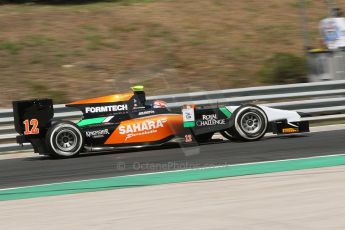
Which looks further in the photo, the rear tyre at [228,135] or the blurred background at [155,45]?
the blurred background at [155,45]

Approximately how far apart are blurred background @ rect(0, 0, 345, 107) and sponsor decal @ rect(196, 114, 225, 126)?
2.90 meters

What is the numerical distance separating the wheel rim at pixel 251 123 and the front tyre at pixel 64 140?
2.60m

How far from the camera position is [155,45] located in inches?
660

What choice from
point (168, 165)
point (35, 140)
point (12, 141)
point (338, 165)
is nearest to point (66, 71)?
point (12, 141)

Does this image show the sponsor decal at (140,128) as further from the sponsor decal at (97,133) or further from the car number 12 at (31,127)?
the car number 12 at (31,127)

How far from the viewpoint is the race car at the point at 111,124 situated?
1014 centimetres

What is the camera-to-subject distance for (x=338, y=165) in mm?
8039

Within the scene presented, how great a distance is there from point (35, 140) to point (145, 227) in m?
5.22

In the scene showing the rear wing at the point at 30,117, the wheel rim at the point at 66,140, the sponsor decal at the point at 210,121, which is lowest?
the wheel rim at the point at 66,140

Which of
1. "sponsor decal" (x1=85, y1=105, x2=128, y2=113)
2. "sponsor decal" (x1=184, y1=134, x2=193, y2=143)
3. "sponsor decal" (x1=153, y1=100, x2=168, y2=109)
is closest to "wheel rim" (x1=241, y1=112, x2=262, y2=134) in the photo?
"sponsor decal" (x1=184, y1=134, x2=193, y2=143)

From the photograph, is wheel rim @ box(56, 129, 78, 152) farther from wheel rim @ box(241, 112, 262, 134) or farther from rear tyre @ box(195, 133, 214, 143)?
→ wheel rim @ box(241, 112, 262, 134)

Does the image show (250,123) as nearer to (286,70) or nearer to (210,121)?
(210,121)

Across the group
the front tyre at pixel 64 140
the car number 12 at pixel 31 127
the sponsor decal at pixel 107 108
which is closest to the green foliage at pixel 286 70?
the sponsor decal at pixel 107 108

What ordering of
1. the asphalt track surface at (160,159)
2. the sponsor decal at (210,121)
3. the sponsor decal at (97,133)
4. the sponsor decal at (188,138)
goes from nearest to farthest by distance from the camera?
1. the asphalt track surface at (160,159)
2. the sponsor decal at (97,133)
3. the sponsor decal at (210,121)
4. the sponsor decal at (188,138)
